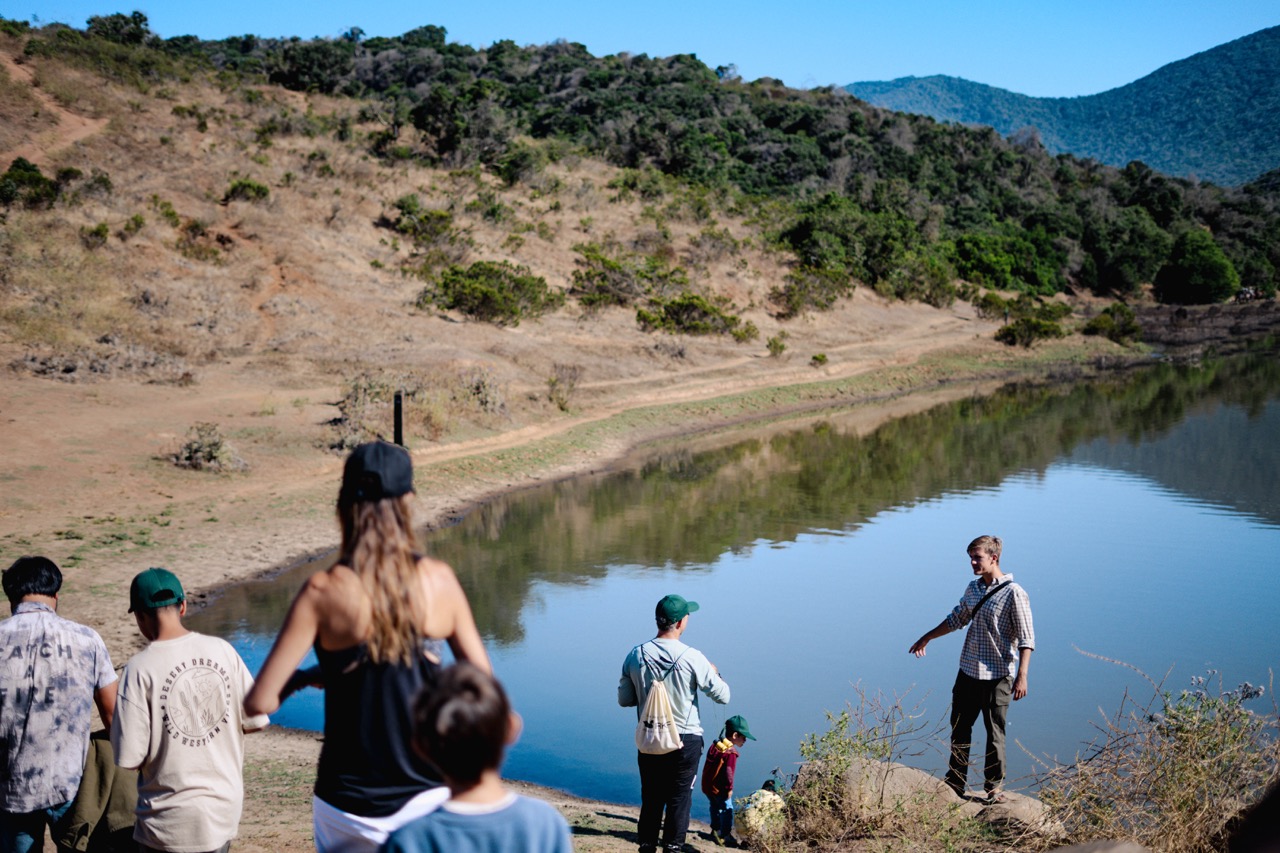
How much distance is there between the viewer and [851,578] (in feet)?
44.2

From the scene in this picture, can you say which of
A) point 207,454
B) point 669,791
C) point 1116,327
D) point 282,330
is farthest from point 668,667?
point 1116,327

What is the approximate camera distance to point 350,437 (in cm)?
1755

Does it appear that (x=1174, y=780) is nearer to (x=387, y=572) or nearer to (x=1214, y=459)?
(x=387, y=572)

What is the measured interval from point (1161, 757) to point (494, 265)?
1002 inches

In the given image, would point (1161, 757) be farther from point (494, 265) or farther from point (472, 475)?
point (494, 265)

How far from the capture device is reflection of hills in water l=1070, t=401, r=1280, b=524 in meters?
18.9

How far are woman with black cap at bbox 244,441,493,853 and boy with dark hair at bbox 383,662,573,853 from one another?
338 mm

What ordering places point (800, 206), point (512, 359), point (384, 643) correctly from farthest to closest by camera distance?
point (800, 206), point (512, 359), point (384, 643)

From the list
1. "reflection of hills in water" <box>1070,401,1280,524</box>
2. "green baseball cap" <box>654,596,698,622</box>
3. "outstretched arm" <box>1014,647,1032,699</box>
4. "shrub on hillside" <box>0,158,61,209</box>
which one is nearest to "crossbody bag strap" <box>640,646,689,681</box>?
"green baseball cap" <box>654,596,698,622</box>

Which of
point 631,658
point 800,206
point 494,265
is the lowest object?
point 631,658

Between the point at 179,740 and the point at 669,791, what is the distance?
2.42 m

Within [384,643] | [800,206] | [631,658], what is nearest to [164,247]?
[631,658]

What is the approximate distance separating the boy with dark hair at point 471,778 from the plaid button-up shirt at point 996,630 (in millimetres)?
4185

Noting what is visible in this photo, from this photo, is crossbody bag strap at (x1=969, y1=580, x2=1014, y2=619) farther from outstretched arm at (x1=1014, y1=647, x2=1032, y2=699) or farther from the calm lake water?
the calm lake water
